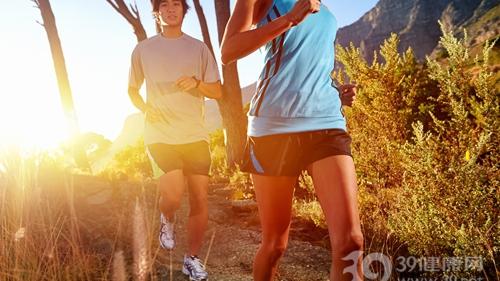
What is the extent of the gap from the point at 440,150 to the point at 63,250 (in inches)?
149

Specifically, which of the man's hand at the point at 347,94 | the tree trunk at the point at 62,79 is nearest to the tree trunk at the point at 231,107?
the tree trunk at the point at 62,79

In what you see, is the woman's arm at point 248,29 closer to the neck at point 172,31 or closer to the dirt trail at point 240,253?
the neck at point 172,31

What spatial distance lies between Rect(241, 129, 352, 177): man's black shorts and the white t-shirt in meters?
1.80

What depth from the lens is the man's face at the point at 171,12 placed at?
4.14m

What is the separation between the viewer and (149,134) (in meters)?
4.20

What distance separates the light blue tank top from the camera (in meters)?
2.42

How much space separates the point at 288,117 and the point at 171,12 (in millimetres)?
2182

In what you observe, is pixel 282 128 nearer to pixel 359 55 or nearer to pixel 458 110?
pixel 458 110

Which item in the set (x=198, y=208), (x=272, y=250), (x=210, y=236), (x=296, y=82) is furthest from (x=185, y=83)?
(x=210, y=236)

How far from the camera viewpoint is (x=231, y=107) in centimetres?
961

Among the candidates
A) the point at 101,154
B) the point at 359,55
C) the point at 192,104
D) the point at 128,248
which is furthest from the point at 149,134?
the point at 101,154

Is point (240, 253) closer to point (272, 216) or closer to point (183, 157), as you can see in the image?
point (183, 157)

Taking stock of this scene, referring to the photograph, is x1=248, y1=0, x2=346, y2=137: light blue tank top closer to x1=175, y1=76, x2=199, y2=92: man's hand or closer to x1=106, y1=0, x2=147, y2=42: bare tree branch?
x1=175, y1=76, x2=199, y2=92: man's hand

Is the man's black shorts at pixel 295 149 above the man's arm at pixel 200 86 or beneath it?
beneath
